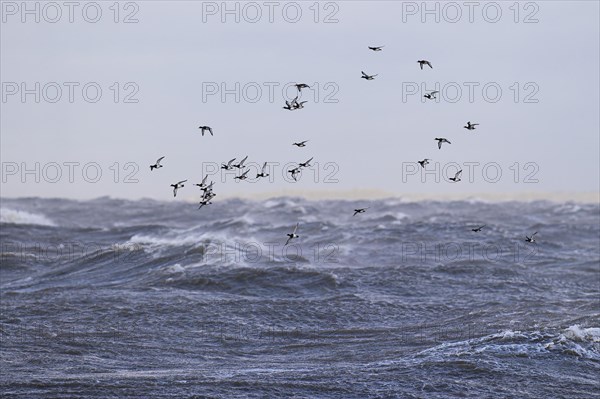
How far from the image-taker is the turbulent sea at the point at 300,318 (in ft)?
51.8

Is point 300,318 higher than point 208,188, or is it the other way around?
point 208,188

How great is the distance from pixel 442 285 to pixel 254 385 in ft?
42.2

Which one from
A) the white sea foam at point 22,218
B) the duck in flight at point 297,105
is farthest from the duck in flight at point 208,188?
the white sea foam at point 22,218

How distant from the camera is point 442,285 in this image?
27.2 metres

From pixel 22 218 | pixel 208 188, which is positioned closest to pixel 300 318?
pixel 208 188

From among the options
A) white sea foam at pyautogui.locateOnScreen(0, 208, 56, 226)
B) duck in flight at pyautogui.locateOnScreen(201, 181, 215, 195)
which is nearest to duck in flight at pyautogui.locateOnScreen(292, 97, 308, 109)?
duck in flight at pyautogui.locateOnScreen(201, 181, 215, 195)

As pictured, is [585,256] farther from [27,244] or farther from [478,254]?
[27,244]

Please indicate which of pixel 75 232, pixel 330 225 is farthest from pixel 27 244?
pixel 330 225

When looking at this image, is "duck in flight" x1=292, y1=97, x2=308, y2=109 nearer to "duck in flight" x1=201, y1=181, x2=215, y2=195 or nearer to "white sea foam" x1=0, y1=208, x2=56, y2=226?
"duck in flight" x1=201, y1=181, x2=215, y2=195

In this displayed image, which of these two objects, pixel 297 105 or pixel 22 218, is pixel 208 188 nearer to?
→ pixel 297 105

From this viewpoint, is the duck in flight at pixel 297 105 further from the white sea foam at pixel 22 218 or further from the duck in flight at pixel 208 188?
the white sea foam at pixel 22 218

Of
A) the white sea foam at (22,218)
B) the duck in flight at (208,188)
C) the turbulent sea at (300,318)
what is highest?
the duck in flight at (208,188)

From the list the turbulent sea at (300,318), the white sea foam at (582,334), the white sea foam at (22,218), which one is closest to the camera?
the turbulent sea at (300,318)

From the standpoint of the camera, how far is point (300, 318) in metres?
22.3
